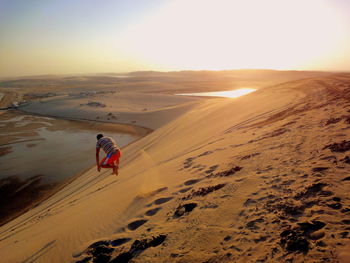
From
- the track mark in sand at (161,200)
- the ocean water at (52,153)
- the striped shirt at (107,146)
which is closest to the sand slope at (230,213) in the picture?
the track mark in sand at (161,200)

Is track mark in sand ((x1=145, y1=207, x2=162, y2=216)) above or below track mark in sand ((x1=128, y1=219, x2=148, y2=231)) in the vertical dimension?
above

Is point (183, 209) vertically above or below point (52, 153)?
above

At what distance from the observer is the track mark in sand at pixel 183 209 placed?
13.4 feet

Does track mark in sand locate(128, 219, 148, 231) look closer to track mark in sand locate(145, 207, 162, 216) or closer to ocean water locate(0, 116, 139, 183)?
track mark in sand locate(145, 207, 162, 216)

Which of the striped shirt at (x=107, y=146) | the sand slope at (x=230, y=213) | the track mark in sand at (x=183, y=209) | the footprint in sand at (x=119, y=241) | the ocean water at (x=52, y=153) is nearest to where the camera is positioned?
the sand slope at (x=230, y=213)

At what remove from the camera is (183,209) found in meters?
4.18

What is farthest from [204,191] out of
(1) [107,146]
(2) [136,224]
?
(1) [107,146]

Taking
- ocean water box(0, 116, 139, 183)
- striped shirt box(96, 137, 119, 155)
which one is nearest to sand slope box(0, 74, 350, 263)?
striped shirt box(96, 137, 119, 155)

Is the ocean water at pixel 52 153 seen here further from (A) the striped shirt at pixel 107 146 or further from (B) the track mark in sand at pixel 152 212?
(B) the track mark in sand at pixel 152 212

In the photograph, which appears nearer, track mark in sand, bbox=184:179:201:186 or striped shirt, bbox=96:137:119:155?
track mark in sand, bbox=184:179:201:186

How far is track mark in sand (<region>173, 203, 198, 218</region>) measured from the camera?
408 centimetres

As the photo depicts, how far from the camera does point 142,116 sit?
28359mm

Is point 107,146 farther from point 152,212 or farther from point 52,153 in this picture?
point 52,153

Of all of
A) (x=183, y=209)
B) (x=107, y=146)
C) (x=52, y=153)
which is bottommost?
(x=52, y=153)
